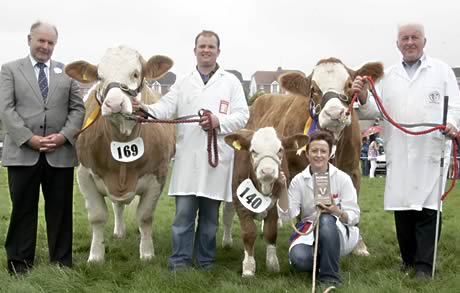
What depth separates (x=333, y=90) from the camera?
5.62 meters

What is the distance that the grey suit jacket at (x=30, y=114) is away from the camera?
5.11m

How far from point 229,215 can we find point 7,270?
2.86 m

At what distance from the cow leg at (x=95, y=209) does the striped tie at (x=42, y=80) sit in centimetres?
101

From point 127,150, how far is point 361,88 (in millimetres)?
2427

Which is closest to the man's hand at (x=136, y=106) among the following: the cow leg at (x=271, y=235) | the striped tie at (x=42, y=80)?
the striped tie at (x=42, y=80)

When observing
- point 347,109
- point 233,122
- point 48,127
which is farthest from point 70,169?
point 347,109

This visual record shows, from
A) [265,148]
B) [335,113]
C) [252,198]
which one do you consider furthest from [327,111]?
[252,198]

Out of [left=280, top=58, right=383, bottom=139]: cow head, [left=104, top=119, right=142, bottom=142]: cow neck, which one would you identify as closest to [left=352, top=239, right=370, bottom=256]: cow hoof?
[left=280, top=58, right=383, bottom=139]: cow head

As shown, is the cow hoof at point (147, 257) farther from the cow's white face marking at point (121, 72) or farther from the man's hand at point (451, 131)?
the man's hand at point (451, 131)

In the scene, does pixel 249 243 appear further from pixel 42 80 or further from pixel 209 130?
pixel 42 80

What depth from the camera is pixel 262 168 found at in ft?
15.9

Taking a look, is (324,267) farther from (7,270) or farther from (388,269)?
(7,270)

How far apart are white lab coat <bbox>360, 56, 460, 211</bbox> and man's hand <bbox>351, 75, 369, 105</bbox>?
10.8 inches

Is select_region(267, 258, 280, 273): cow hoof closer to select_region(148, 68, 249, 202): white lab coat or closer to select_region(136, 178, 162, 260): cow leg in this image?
select_region(148, 68, 249, 202): white lab coat
